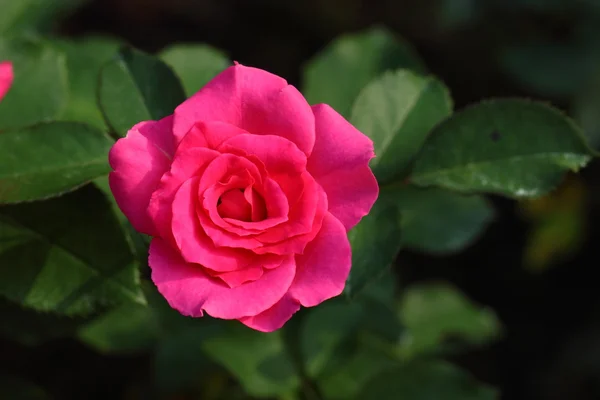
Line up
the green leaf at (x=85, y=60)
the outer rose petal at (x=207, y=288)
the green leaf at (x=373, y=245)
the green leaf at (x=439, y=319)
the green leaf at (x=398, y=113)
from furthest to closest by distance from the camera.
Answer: the green leaf at (x=439, y=319) < the green leaf at (x=85, y=60) < the green leaf at (x=398, y=113) < the green leaf at (x=373, y=245) < the outer rose petal at (x=207, y=288)

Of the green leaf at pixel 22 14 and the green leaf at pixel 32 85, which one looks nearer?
the green leaf at pixel 32 85

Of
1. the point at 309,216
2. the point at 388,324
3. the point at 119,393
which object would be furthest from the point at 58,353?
the point at 309,216

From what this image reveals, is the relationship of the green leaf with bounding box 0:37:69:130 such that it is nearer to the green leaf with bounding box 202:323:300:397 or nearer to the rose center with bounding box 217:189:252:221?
the rose center with bounding box 217:189:252:221

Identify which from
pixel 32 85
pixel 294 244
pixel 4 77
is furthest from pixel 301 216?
pixel 32 85

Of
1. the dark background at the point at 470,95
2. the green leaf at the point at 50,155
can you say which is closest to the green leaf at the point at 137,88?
the green leaf at the point at 50,155

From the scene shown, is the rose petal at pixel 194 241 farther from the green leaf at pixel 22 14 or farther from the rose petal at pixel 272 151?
the green leaf at pixel 22 14

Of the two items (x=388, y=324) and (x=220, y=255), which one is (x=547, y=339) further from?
(x=220, y=255)

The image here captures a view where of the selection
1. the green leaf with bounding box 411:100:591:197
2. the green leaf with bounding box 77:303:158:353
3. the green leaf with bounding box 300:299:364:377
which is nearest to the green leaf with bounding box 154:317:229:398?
the green leaf with bounding box 77:303:158:353
